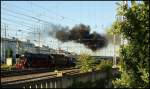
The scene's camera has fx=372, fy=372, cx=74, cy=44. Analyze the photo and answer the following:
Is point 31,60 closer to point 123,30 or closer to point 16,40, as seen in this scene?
point 16,40

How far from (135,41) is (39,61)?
38262 millimetres

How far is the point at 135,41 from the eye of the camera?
8.49 metres

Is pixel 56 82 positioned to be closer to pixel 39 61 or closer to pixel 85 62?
pixel 85 62

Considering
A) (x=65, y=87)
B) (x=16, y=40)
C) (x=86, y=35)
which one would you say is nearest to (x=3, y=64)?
(x=16, y=40)

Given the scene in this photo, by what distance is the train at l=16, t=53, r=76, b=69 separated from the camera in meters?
44.7

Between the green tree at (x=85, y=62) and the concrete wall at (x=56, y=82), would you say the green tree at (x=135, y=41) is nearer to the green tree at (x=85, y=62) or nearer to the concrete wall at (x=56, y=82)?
the concrete wall at (x=56, y=82)

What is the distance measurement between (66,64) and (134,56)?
147 ft

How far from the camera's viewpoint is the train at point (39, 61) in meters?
44.7

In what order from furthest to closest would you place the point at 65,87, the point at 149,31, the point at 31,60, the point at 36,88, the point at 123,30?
the point at 31,60 → the point at 65,87 → the point at 36,88 → the point at 123,30 → the point at 149,31

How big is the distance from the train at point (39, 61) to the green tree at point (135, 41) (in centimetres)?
3624

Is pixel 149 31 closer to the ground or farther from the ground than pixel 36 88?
farther from the ground

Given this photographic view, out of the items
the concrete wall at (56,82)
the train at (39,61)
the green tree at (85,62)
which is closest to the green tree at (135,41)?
the concrete wall at (56,82)

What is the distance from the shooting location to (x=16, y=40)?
46.4 metres

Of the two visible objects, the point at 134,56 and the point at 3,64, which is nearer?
the point at 134,56
